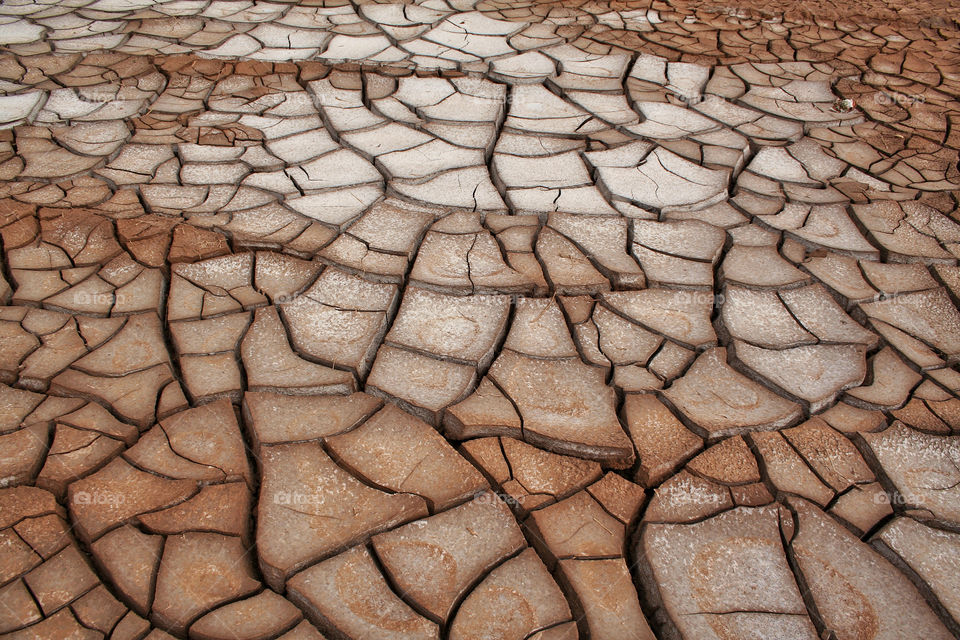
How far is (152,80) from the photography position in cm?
353

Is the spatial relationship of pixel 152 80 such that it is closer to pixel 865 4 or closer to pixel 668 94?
pixel 668 94

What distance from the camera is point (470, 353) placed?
78.2 inches

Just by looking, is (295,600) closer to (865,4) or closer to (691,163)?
(691,163)

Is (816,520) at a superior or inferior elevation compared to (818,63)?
inferior

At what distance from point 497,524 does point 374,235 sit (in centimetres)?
130

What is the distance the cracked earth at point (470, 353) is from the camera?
1.42m

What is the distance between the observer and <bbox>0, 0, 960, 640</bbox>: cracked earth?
1420 millimetres

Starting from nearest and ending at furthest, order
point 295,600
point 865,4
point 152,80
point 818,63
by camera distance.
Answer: point 295,600 → point 152,80 → point 818,63 → point 865,4

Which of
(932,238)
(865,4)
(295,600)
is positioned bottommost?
(295,600)

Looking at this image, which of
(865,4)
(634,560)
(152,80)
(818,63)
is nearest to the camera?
(634,560)

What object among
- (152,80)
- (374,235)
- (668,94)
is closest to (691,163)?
(668,94)

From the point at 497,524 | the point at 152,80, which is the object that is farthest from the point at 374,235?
the point at 152,80

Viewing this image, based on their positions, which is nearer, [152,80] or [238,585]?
[238,585]

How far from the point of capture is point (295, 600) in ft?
4.52
